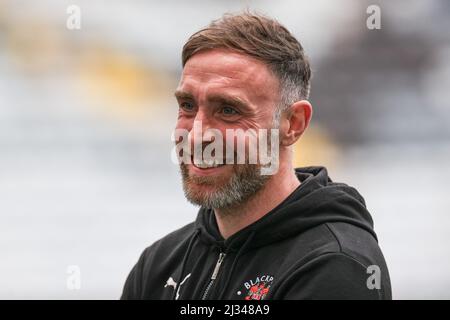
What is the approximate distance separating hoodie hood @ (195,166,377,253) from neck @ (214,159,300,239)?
0.09ft

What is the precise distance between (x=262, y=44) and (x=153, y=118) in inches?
140

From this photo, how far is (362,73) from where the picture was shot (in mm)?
5457

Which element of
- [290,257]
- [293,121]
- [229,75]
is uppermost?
[229,75]

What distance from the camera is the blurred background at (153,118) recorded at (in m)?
5.05

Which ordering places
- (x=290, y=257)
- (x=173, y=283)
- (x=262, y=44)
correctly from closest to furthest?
1. (x=290, y=257)
2. (x=262, y=44)
3. (x=173, y=283)

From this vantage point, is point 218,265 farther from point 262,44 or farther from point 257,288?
point 262,44

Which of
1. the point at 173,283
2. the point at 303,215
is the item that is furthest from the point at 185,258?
the point at 303,215

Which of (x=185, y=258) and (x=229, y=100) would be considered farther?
(x=185, y=258)

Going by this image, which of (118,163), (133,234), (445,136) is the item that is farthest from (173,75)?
(445,136)

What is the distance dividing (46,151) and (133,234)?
0.91m

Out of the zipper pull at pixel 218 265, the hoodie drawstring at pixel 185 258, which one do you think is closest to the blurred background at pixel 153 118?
the hoodie drawstring at pixel 185 258

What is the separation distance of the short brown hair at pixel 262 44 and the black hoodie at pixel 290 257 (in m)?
0.26

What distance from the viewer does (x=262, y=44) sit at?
1852mm

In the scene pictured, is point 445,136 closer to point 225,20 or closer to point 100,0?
point 100,0
